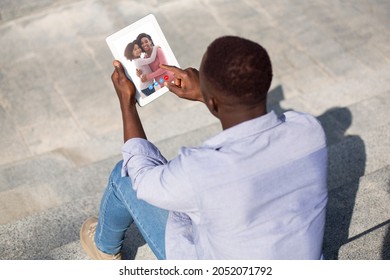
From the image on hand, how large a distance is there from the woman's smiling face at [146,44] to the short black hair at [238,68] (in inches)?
38.4

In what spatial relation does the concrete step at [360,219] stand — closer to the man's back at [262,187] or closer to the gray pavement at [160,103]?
the gray pavement at [160,103]

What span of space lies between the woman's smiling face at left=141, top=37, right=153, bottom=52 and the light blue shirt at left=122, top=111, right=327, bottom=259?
36.8 inches

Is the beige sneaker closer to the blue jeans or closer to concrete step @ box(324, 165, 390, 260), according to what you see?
the blue jeans

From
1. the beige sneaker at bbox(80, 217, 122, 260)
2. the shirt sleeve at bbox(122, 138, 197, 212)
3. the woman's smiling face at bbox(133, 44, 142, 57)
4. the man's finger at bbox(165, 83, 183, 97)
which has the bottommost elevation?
Answer: the beige sneaker at bbox(80, 217, 122, 260)

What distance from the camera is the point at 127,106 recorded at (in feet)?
9.43

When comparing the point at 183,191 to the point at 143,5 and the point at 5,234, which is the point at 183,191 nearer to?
the point at 5,234

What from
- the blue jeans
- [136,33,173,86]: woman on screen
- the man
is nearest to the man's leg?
the blue jeans

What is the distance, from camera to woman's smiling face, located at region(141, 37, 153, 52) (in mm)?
3121

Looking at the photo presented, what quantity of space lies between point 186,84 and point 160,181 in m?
0.81

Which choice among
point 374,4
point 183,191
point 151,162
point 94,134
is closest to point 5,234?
point 151,162

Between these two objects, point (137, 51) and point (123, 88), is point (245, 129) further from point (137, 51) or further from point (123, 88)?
point (137, 51)

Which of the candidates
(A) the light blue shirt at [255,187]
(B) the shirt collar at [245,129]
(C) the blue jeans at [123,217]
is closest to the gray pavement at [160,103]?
(C) the blue jeans at [123,217]

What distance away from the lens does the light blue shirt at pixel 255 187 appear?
2178mm

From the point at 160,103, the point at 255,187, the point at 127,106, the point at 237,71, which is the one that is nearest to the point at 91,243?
the point at 127,106
